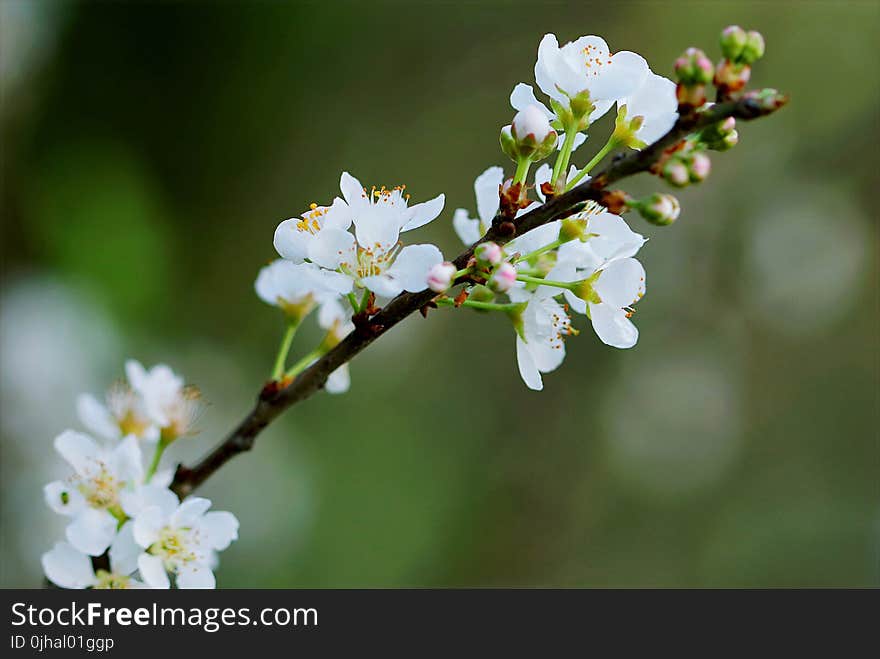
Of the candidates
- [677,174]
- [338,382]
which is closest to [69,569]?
[338,382]

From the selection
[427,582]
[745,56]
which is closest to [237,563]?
[427,582]

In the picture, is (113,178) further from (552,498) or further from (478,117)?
(552,498)

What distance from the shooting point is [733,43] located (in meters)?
0.98

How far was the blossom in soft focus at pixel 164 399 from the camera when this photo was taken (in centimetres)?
136

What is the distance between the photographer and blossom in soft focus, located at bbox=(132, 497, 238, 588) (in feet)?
3.64

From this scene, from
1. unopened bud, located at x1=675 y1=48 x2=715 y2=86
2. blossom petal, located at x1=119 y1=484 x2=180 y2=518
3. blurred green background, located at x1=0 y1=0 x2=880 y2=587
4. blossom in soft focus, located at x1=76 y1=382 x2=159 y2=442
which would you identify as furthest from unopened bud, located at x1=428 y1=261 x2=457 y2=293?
blurred green background, located at x1=0 y1=0 x2=880 y2=587

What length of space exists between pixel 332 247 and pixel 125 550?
1.51 ft

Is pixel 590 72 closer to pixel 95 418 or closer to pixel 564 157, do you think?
pixel 564 157

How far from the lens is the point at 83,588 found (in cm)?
116

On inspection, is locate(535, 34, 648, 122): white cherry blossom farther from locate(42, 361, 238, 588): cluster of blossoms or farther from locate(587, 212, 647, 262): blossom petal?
locate(42, 361, 238, 588): cluster of blossoms

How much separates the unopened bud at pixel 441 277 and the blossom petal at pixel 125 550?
0.49m

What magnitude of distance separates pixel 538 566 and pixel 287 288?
2539mm

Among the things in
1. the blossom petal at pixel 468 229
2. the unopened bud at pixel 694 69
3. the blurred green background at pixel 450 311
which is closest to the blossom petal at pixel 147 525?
the blossom petal at pixel 468 229

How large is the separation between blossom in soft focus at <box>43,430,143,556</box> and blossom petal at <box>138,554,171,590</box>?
0.17ft
